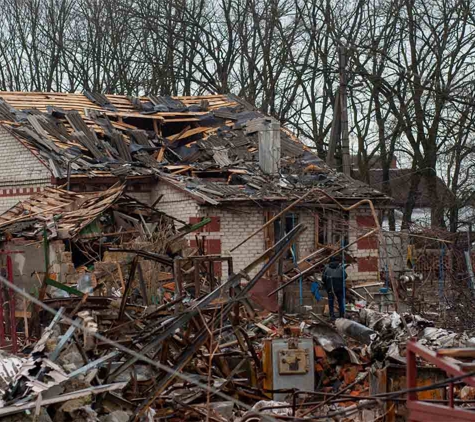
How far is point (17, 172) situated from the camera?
27.2 meters

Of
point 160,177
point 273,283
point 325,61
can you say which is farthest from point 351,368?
point 325,61

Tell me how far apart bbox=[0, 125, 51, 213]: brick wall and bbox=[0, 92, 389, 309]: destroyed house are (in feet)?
0.10

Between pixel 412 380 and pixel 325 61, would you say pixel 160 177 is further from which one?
pixel 412 380

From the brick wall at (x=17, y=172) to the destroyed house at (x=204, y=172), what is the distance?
0.03 meters

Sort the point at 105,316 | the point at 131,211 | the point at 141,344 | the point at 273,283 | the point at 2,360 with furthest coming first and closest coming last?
the point at 131,211 → the point at 273,283 → the point at 105,316 → the point at 141,344 → the point at 2,360

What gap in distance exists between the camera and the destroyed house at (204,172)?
2475cm

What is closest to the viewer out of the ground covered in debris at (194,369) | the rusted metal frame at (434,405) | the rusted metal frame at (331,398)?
the rusted metal frame at (434,405)

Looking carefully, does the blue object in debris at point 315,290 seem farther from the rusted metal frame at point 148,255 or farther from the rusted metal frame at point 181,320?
the rusted metal frame at point 181,320

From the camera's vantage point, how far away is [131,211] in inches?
961

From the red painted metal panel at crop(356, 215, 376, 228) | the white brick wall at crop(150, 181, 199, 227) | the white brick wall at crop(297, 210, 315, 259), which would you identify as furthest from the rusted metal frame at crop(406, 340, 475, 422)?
the red painted metal panel at crop(356, 215, 376, 228)

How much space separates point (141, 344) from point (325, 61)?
2908 centimetres

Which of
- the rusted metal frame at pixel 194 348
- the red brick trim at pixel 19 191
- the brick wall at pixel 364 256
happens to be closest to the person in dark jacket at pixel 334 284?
the brick wall at pixel 364 256

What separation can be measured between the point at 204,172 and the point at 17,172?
17.9ft

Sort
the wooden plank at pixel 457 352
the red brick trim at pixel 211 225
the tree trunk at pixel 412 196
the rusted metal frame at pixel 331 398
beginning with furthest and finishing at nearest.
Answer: the tree trunk at pixel 412 196
the red brick trim at pixel 211 225
the rusted metal frame at pixel 331 398
the wooden plank at pixel 457 352
